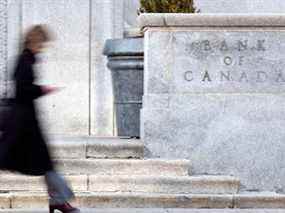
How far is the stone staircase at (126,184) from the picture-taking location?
909 cm

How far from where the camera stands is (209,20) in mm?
10000

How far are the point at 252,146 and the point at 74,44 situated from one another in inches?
180

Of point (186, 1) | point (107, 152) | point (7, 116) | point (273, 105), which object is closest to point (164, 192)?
point (107, 152)

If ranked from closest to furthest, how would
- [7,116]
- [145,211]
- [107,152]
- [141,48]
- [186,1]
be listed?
[7,116]
[145,211]
[107,152]
[141,48]
[186,1]

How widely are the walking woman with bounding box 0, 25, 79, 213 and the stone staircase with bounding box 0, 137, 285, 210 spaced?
1444 millimetres

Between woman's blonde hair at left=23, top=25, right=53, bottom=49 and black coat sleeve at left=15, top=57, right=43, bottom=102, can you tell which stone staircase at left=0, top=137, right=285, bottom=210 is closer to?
black coat sleeve at left=15, top=57, right=43, bottom=102

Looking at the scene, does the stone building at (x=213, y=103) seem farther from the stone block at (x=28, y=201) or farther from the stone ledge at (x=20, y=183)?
the stone block at (x=28, y=201)

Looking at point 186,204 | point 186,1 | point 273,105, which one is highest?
point 186,1

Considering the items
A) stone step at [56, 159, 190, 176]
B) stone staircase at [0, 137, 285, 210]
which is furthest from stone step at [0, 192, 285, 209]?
stone step at [56, 159, 190, 176]

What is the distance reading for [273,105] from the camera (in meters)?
10.1

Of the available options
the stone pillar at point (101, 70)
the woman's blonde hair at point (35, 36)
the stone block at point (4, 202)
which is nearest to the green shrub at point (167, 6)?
the stone pillar at point (101, 70)

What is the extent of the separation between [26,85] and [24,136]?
447 millimetres

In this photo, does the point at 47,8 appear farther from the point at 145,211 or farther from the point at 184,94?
the point at 145,211

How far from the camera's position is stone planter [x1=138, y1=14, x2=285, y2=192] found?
1001 cm
